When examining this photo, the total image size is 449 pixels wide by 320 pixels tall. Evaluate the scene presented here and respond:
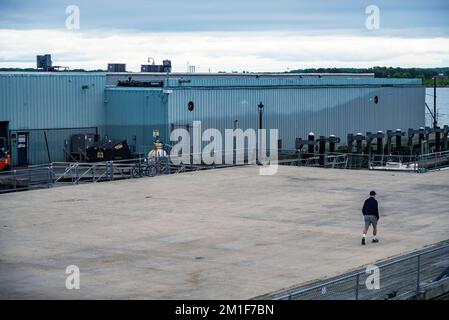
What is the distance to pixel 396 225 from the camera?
94.3ft

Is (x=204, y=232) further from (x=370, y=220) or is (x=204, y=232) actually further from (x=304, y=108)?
(x=304, y=108)

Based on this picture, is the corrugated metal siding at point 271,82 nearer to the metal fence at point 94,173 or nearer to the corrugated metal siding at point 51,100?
the corrugated metal siding at point 51,100

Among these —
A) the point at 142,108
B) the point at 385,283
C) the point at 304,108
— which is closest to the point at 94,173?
the point at 142,108

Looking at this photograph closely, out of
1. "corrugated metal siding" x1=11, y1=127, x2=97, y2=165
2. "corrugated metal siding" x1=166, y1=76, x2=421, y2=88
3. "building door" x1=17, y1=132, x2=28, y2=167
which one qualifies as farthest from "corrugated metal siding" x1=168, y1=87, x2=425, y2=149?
"building door" x1=17, y1=132, x2=28, y2=167

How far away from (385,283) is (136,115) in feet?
121

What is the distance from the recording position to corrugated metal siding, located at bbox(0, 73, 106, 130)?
5016cm

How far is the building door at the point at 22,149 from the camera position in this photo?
167 feet

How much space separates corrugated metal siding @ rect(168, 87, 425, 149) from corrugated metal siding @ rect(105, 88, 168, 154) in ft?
2.46

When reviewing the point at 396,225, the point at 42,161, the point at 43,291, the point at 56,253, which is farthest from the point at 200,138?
the point at 43,291

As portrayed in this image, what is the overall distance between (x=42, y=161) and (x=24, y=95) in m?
3.88

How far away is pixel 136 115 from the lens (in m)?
54.2

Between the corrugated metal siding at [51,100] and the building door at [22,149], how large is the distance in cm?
44

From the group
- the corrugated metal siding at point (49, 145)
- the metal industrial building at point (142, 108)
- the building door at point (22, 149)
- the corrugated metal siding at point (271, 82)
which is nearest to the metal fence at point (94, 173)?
the building door at point (22, 149)
